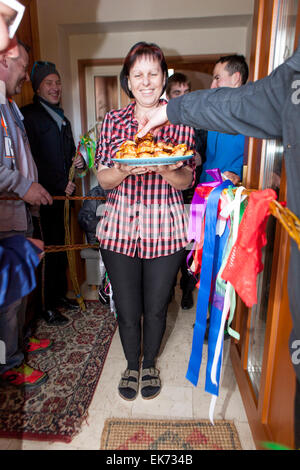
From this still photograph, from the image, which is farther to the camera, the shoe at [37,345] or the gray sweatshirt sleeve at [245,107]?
the shoe at [37,345]

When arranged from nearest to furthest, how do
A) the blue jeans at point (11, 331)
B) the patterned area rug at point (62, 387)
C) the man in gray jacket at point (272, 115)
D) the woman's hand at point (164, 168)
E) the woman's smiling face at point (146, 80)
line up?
1. the man in gray jacket at point (272, 115)
2. the woman's hand at point (164, 168)
3. the woman's smiling face at point (146, 80)
4. the patterned area rug at point (62, 387)
5. the blue jeans at point (11, 331)

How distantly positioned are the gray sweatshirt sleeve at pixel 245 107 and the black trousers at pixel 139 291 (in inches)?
27.7

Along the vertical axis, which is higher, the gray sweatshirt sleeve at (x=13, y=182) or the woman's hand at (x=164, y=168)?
the woman's hand at (x=164, y=168)

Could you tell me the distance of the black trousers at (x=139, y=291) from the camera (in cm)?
147

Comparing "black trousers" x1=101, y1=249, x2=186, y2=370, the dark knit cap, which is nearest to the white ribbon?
"black trousers" x1=101, y1=249, x2=186, y2=370

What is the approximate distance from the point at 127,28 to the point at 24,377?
2941 millimetres

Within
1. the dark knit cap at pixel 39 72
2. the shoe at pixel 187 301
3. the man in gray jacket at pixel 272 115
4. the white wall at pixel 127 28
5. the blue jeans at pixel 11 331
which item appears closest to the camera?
the man in gray jacket at pixel 272 115

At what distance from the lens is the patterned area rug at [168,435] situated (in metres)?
1.33

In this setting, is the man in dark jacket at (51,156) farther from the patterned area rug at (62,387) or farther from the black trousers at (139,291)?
the black trousers at (139,291)

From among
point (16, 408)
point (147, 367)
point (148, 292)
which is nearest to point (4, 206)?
point (148, 292)

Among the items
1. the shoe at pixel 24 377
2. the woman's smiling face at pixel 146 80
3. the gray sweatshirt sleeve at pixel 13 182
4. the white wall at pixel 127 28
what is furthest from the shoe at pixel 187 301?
the white wall at pixel 127 28

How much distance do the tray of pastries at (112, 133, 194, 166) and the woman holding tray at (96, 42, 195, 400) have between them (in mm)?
112

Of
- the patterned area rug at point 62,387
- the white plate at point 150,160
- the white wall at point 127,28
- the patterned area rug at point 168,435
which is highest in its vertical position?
the white wall at point 127,28

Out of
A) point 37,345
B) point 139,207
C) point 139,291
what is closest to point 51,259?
point 37,345
